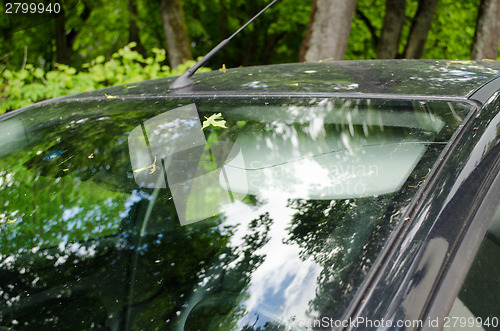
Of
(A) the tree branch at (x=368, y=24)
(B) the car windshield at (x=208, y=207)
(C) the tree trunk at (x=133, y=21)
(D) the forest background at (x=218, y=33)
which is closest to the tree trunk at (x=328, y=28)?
(D) the forest background at (x=218, y=33)

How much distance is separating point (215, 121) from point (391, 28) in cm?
967

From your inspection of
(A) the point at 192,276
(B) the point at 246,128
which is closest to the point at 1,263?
(A) the point at 192,276

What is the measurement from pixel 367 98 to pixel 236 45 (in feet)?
50.0

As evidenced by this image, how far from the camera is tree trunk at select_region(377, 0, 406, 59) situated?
34.1 ft

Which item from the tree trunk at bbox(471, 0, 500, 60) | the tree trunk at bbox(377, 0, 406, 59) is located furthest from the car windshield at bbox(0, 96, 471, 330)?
the tree trunk at bbox(377, 0, 406, 59)

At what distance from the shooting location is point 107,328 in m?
1.29

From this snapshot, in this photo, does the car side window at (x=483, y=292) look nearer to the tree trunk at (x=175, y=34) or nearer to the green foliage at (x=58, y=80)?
the green foliage at (x=58, y=80)

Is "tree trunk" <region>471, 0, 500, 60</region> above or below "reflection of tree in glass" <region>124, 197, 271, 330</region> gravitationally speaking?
below

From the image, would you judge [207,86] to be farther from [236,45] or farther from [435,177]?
[236,45]

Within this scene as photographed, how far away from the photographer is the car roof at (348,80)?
5.56 ft

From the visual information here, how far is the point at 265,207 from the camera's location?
1.43 metres

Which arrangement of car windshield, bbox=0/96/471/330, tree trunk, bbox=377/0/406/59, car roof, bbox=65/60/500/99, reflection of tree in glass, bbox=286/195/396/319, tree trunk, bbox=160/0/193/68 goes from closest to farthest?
reflection of tree in glass, bbox=286/195/396/319, car windshield, bbox=0/96/471/330, car roof, bbox=65/60/500/99, tree trunk, bbox=160/0/193/68, tree trunk, bbox=377/0/406/59

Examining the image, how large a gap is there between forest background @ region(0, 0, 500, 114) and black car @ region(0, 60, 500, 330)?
3.77m

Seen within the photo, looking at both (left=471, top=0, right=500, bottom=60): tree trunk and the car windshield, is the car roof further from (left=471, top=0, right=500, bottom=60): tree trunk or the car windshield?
(left=471, top=0, right=500, bottom=60): tree trunk
